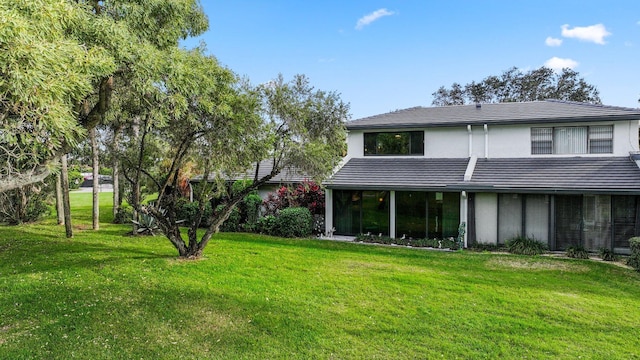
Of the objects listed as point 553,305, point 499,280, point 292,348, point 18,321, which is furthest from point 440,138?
point 18,321

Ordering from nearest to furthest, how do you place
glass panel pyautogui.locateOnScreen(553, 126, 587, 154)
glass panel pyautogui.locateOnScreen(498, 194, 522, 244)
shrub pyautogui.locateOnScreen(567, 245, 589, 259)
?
shrub pyautogui.locateOnScreen(567, 245, 589, 259) → glass panel pyautogui.locateOnScreen(498, 194, 522, 244) → glass panel pyautogui.locateOnScreen(553, 126, 587, 154)

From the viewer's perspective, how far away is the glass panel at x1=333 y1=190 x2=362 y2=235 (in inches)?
696

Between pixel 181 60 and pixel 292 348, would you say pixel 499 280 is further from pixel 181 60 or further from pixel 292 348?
pixel 181 60

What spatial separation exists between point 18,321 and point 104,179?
1617 inches

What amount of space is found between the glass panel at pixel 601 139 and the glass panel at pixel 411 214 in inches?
295

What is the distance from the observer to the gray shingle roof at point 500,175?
1390 cm

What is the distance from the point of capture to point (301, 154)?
1138 cm

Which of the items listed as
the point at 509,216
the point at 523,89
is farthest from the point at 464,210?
the point at 523,89

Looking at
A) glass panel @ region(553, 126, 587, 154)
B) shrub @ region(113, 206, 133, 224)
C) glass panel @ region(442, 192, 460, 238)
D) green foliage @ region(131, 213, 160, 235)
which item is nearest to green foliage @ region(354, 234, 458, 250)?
glass panel @ region(442, 192, 460, 238)

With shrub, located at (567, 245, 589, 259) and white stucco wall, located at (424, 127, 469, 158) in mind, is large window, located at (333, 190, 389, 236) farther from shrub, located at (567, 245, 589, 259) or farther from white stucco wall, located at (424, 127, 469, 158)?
shrub, located at (567, 245, 589, 259)

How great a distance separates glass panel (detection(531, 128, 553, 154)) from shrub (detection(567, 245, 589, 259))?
4.63 m

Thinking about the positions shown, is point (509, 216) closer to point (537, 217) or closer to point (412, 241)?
point (537, 217)

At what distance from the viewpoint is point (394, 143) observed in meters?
18.9

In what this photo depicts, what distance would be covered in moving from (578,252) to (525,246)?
178cm
